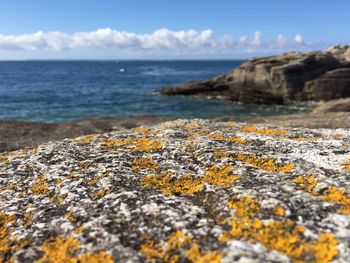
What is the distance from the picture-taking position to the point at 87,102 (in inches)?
2657

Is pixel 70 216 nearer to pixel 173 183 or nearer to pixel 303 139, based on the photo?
pixel 173 183

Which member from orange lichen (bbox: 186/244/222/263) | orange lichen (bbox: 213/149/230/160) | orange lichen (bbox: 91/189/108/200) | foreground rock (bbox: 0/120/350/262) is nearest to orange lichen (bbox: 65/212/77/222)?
foreground rock (bbox: 0/120/350/262)

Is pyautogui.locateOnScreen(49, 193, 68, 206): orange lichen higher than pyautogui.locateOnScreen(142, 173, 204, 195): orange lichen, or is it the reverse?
pyautogui.locateOnScreen(142, 173, 204, 195): orange lichen

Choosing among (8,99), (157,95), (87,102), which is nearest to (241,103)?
(157,95)

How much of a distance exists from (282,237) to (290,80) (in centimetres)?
6577

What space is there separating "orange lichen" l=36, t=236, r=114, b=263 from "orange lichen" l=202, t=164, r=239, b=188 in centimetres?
267

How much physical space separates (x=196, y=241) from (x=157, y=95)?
75.5 m

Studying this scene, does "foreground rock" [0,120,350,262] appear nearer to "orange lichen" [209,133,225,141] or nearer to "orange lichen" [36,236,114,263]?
"orange lichen" [36,236,114,263]

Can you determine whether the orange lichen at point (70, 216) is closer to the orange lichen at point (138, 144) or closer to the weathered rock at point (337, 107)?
the orange lichen at point (138, 144)

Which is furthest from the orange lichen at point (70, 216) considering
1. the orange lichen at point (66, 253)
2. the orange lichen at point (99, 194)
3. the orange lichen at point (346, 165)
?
the orange lichen at point (346, 165)

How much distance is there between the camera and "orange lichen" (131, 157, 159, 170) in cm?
766

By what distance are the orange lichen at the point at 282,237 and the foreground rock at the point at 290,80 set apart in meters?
63.9

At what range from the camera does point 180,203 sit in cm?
573

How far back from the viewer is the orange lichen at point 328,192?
5243mm
